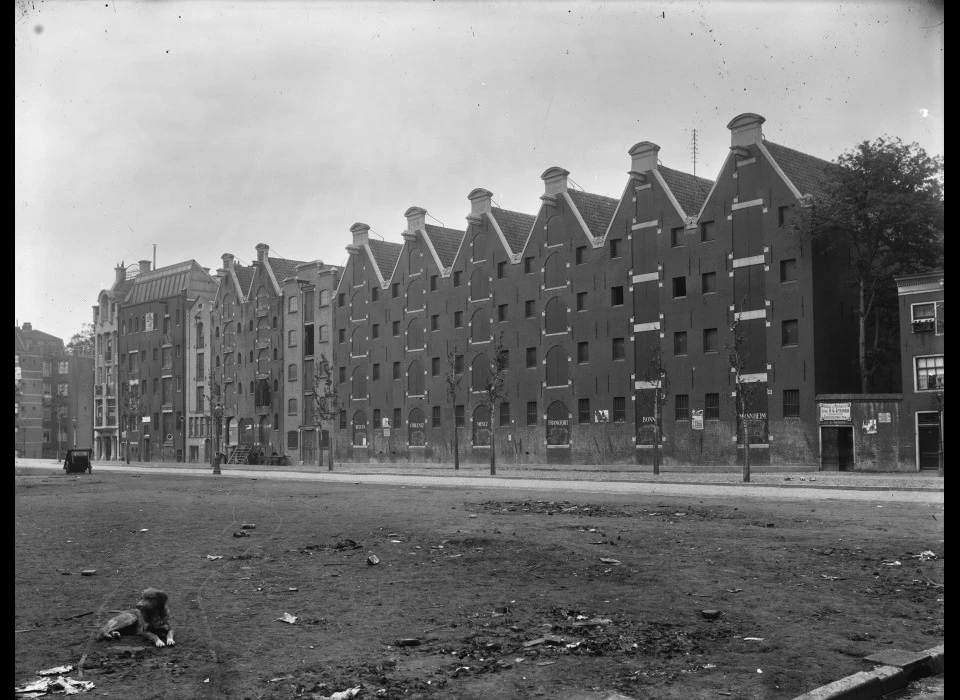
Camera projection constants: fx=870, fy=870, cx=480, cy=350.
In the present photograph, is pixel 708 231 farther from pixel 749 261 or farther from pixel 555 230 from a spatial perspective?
pixel 555 230

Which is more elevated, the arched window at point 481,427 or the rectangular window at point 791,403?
the rectangular window at point 791,403

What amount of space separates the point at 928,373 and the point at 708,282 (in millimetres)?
15261

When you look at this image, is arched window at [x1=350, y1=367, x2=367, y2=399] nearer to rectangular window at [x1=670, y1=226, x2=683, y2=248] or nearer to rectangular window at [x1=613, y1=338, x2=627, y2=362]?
rectangular window at [x1=613, y1=338, x2=627, y2=362]

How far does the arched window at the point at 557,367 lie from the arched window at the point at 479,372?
250 inches

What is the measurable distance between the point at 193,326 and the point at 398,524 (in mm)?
88216

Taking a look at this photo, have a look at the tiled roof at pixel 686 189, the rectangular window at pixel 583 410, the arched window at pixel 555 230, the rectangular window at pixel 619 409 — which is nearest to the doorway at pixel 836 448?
the rectangular window at pixel 619 409

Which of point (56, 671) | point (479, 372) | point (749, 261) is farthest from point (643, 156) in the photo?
point (56, 671)

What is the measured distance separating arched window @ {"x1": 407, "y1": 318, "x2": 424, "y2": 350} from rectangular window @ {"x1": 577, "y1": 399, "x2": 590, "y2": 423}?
18020 millimetres

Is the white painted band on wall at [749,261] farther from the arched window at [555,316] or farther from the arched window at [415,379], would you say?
the arched window at [415,379]

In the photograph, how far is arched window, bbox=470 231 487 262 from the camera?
69562mm

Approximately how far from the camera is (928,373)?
4256 cm

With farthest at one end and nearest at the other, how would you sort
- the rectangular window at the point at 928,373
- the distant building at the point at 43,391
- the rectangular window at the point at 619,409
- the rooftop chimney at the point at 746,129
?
the rectangular window at the point at 619,409, the rooftop chimney at the point at 746,129, the rectangular window at the point at 928,373, the distant building at the point at 43,391

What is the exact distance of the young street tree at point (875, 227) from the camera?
41.6 m

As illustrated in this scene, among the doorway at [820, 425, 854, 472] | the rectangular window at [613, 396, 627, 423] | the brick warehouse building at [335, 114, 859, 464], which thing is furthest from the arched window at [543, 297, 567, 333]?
the doorway at [820, 425, 854, 472]
